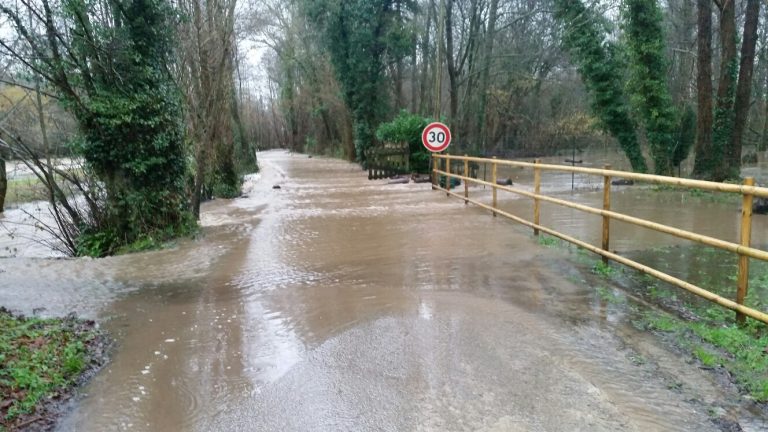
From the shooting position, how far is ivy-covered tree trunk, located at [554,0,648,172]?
67.9 ft

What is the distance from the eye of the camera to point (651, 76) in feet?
60.7

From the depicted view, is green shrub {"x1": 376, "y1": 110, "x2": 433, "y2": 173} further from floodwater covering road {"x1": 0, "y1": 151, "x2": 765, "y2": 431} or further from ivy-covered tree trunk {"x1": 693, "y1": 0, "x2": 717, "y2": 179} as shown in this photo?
floodwater covering road {"x1": 0, "y1": 151, "x2": 765, "y2": 431}

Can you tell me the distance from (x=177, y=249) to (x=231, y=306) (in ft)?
11.6

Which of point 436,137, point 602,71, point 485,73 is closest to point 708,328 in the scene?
point 436,137

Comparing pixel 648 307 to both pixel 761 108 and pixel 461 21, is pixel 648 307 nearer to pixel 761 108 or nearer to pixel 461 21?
pixel 461 21

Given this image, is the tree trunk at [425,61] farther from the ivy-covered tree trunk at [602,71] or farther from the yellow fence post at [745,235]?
the yellow fence post at [745,235]

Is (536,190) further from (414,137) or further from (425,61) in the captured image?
(425,61)

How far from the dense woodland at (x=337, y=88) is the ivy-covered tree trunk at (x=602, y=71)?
0.06 m

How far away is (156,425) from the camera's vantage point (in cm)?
337

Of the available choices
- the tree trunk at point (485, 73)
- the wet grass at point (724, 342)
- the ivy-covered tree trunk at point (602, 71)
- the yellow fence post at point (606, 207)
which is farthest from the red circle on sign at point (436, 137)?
the tree trunk at point (485, 73)

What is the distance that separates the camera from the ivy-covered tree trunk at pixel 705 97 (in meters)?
16.9

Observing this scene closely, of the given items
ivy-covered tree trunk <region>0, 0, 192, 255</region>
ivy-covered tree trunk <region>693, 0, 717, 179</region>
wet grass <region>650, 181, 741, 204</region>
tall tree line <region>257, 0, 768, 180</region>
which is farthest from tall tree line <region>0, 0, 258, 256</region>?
ivy-covered tree trunk <region>693, 0, 717, 179</region>

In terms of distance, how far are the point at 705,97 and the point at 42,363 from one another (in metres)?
18.6

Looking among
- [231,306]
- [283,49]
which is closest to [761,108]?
[283,49]
